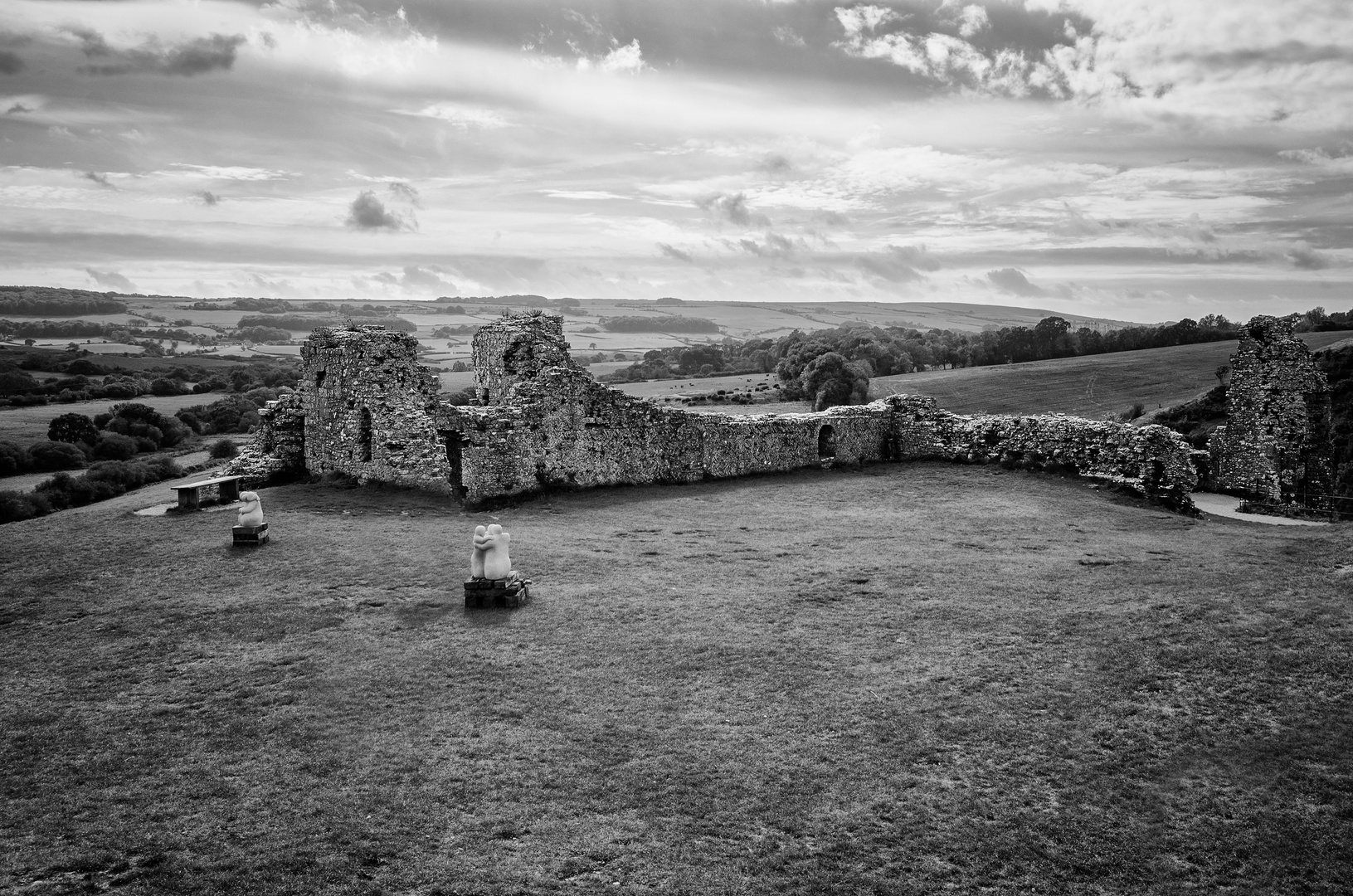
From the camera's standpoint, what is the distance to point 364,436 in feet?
68.1

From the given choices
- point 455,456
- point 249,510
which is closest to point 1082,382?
point 455,456

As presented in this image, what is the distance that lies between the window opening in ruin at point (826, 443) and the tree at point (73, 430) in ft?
114

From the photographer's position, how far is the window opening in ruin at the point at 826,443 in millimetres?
27547

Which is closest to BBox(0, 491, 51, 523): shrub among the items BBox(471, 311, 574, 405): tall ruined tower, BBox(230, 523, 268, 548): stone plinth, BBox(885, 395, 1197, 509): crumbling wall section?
BBox(471, 311, 574, 405): tall ruined tower

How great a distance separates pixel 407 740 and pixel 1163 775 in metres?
7.44

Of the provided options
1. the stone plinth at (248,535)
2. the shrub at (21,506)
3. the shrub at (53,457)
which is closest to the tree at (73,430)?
the shrub at (53,457)

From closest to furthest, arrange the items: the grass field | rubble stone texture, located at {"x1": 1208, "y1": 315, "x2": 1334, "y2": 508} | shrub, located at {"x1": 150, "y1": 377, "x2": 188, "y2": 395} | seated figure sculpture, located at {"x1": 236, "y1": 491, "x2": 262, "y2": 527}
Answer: seated figure sculpture, located at {"x1": 236, "y1": 491, "x2": 262, "y2": 527}, rubble stone texture, located at {"x1": 1208, "y1": 315, "x2": 1334, "y2": 508}, the grass field, shrub, located at {"x1": 150, "y1": 377, "x2": 188, "y2": 395}

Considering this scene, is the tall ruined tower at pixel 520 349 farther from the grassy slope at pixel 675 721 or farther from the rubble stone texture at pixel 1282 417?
the rubble stone texture at pixel 1282 417

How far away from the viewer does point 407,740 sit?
8.41 metres

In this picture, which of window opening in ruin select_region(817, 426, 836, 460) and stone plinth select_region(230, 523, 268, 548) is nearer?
stone plinth select_region(230, 523, 268, 548)

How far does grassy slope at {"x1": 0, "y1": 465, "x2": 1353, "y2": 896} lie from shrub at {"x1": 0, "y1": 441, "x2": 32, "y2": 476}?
77.6 feet

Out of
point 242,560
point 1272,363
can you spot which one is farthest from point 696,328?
point 242,560

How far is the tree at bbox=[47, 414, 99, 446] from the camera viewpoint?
38.7 m

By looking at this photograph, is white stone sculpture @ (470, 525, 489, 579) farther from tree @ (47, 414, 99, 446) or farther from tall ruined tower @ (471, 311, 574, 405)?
tree @ (47, 414, 99, 446)
